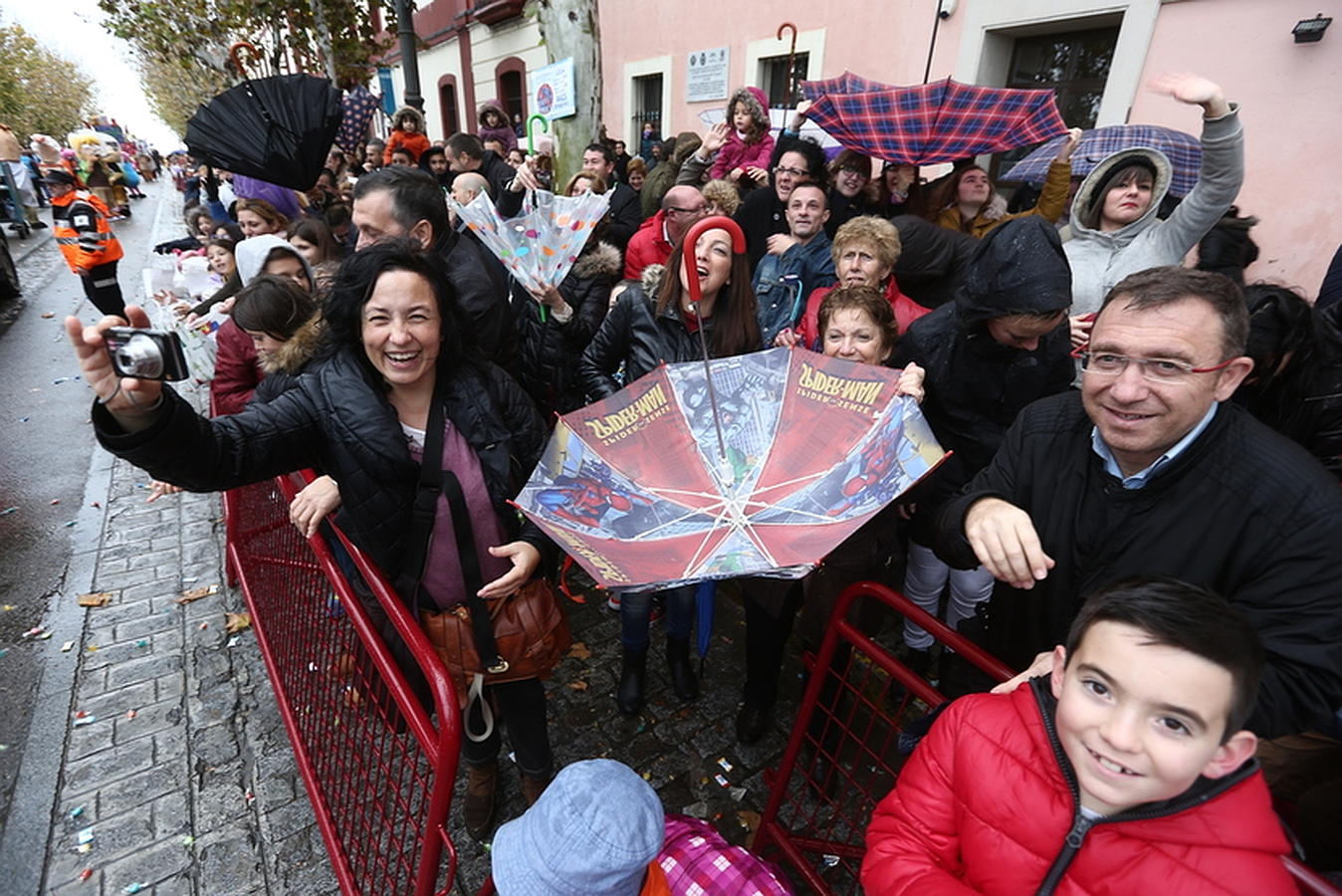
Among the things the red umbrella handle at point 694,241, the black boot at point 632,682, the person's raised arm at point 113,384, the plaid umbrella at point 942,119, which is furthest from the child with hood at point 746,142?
the person's raised arm at point 113,384

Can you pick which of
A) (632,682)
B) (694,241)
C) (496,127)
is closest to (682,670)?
(632,682)

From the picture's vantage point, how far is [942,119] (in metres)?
4.29

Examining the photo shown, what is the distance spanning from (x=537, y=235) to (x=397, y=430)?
5.46ft

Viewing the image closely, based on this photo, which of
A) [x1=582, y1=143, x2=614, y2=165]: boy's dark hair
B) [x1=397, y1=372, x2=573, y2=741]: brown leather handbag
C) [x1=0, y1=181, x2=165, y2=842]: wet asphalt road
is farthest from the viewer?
[x1=582, y1=143, x2=614, y2=165]: boy's dark hair

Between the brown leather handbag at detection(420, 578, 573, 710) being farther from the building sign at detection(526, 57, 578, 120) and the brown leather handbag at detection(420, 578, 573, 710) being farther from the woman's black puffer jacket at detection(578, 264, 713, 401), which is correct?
the building sign at detection(526, 57, 578, 120)

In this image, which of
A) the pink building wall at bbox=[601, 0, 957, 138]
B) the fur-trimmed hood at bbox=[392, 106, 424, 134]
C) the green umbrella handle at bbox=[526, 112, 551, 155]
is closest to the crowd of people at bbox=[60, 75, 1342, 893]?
the green umbrella handle at bbox=[526, 112, 551, 155]

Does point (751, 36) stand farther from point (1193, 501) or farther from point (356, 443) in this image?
point (1193, 501)

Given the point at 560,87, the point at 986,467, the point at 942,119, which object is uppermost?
the point at 560,87

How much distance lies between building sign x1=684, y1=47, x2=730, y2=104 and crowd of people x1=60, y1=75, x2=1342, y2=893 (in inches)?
348

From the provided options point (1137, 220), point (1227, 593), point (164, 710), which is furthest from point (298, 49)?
point (1227, 593)

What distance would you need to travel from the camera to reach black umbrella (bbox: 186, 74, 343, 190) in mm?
4691

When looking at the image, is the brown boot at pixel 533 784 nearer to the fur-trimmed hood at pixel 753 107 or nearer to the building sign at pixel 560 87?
the fur-trimmed hood at pixel 753 107

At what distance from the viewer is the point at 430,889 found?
5.33 ft

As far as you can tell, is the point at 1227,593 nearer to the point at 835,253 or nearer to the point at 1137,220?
the point at 835,253
